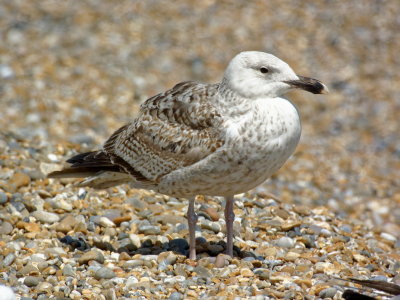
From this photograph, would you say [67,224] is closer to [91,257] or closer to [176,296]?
[91,257]

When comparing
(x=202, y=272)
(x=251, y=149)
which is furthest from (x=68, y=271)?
(x=251, y=149)

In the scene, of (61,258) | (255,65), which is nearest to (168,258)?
(61,258)

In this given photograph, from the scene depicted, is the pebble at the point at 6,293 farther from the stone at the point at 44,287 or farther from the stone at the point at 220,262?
the stone at the point at 220,262

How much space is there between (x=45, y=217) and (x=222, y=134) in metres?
2.25

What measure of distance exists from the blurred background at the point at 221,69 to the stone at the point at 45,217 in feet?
5.87

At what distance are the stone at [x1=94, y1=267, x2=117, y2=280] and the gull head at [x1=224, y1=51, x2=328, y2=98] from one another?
1.72 meters

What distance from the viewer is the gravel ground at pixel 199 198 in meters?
5.98

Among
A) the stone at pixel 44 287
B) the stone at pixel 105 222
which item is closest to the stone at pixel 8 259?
the stone at pixel 44 287

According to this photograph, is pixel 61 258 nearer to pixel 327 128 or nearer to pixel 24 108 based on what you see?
pixel 24 108

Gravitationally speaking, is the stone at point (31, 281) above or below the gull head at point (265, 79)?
below

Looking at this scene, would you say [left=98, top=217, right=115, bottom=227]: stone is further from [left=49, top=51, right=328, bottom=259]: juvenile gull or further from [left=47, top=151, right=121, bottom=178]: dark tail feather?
[left=49, top=51, right=328, bottom=259]: juvenile gull

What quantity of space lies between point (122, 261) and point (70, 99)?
5762mm

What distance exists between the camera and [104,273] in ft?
19.2

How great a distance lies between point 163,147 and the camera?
6.07 meters
